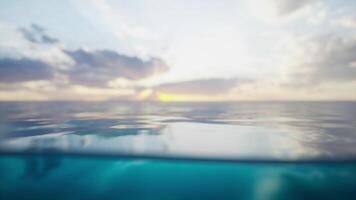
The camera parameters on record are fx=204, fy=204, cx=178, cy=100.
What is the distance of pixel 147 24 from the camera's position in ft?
17.1

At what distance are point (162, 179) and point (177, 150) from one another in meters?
3.45

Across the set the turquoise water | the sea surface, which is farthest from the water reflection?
the turquoise water

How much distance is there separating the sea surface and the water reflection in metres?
0.03

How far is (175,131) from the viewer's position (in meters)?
6.07

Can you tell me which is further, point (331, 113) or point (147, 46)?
point (331, 113)

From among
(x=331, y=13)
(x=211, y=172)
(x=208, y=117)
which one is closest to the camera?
(x=331, y=13)

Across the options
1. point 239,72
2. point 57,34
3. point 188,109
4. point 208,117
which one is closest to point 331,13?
point 239,72

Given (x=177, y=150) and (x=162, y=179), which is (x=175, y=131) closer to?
(x=177, y=150)

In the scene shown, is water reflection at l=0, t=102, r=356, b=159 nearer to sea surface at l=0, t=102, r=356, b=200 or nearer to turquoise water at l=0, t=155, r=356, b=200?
sea surface at l=0, t=102, r=356, b=200

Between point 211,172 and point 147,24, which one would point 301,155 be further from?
point 147,24

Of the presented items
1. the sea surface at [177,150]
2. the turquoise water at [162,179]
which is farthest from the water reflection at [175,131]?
the turquoise water at [162,179]

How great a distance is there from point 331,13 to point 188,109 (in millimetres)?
5116

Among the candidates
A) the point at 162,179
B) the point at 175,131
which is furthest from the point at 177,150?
the point at 162,179

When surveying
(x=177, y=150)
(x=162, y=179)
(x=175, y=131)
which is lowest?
(x=162, y=179)
